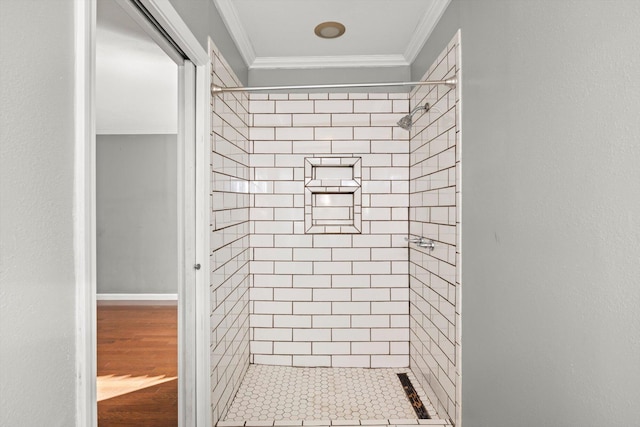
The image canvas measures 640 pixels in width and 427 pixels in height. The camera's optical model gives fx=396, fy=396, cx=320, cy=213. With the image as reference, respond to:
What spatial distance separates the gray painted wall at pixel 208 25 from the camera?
165 centimetres

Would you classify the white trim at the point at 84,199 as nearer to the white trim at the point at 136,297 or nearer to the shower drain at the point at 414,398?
the white trim at the point at 136,297

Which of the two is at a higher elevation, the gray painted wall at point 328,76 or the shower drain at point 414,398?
the gray painted wall at point 328,76

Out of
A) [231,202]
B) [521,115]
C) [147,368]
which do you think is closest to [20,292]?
[147,368]

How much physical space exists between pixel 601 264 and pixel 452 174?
3.67 feet

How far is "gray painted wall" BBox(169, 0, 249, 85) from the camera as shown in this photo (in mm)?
1650

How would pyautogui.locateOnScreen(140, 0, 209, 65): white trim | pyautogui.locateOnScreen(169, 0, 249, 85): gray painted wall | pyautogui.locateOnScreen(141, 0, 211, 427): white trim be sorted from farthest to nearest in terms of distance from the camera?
1. pyautogui.locateOnScreen(141, 0, 211, 427): white trim
2. pyautogui.locateOnScreen(169, 0, 249, 85): gray painted wall
3. pyautogui.locateOnScreen(140, 0, 209, 65): white trim

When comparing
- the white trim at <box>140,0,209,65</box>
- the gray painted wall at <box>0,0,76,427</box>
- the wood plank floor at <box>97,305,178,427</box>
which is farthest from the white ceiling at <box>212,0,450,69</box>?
the wood plank floor at <box>97,305,178,427</box>

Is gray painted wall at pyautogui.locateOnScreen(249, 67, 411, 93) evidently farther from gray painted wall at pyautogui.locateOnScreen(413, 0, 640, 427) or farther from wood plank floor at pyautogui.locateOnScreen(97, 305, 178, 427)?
wood plank floor at pyautogui.locateOnScreen(97, 305, 178, 427)

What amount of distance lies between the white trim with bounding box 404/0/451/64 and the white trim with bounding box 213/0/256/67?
1.10 meters

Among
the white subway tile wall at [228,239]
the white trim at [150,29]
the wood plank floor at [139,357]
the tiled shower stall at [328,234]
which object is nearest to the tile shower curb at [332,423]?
the white subway tile wall at [228,239]

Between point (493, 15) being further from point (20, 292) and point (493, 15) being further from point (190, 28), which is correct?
point (20, 292)

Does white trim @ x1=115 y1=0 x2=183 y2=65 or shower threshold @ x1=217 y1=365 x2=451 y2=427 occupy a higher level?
white trim @ x1=115 y1=0 x2=183 y2=65

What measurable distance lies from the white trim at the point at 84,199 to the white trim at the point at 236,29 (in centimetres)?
135

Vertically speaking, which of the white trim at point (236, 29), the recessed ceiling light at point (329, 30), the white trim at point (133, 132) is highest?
the recessed ceiling light at point (329, 30)
